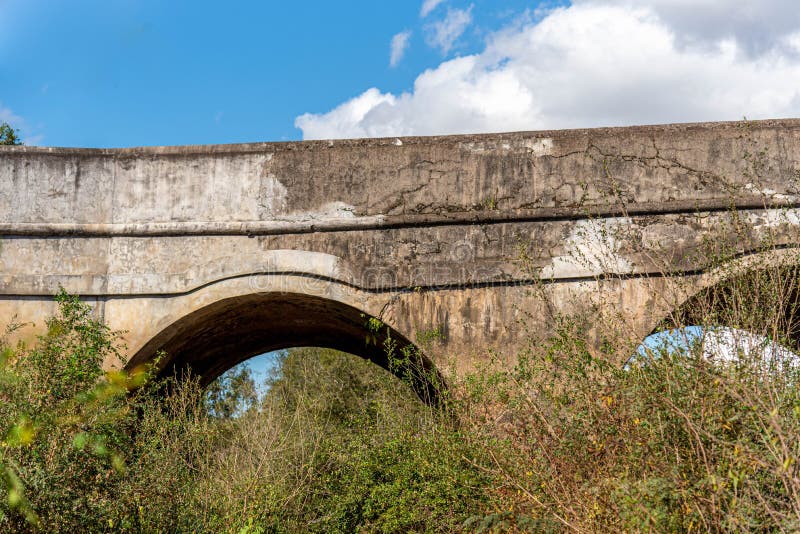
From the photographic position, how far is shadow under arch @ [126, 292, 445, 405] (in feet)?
20.6

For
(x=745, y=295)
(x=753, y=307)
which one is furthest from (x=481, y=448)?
(x=745, y=295)

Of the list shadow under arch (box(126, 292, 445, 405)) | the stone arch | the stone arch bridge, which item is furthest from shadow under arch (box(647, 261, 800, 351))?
shadow under arch (box(126, 292, 445, 405))

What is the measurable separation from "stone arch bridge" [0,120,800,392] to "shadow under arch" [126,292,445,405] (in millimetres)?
42

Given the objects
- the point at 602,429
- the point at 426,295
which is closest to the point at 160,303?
the point at 426,295

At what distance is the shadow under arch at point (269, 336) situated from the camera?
6270 millimetres

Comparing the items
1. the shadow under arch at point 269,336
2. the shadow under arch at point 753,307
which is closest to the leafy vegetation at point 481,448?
the shadow under arch at point 753,307

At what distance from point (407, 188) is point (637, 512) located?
3465 millimetres

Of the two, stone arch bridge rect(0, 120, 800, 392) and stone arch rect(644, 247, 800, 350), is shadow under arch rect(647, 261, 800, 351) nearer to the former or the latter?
stone arch rect(644, 247, 800, 350)

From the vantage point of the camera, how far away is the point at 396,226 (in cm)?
625

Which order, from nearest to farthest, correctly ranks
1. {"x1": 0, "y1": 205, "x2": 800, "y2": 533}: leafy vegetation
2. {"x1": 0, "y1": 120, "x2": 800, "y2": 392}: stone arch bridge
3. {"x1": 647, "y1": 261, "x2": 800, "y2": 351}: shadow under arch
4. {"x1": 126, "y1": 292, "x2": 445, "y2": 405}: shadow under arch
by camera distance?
{"x1": 0, "y1": 205, "x2": 800, "y2": 533}: leafy vegetation, {"x1": 647, "y1": 261, "x2": 800, "y2": 351}: shadow under arch, {"x1": 0, "y1": 120, "x2": 800, "y2": 392}: stone arch bridge, {"x1": 126, "y1": 292, "x2": 445, "y2": 405}: shadow under arch

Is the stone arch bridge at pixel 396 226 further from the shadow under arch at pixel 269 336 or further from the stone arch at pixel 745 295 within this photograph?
the stone arch at pixel 745 295

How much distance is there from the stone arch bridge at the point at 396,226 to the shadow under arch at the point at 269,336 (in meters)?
0.04

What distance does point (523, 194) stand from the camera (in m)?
6.21

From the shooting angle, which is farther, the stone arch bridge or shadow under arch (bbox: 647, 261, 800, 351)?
the stone arch bridge
